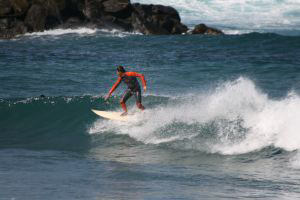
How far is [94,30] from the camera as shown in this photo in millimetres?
39781

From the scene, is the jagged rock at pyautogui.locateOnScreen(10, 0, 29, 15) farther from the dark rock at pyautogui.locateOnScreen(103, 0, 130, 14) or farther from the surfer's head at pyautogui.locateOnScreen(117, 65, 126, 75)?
the surfer's head at pyautogui.locateOnScreen(117, 65, 126, 75)

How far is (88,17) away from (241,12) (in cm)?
2918

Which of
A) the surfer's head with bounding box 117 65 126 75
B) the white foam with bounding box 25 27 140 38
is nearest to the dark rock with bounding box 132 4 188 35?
the white foam with bounding box 25 27 140 38

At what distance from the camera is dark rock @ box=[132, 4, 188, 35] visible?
132 feet

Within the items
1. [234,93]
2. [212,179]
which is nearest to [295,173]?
[212,179]

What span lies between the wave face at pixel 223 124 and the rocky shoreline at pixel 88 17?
21.9 metres

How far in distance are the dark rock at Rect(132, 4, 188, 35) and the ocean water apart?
20.8 ft

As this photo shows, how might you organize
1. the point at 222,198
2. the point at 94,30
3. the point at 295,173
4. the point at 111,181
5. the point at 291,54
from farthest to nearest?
1. the point at 94,30
2. the point at 291,54
3. the point at 295,173
4. the point at 111,181
5. the point at 222,198

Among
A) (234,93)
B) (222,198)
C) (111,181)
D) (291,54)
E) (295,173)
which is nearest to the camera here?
(222,198)

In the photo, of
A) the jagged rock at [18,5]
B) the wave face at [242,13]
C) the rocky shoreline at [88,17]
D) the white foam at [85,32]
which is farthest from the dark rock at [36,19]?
the wave face at [242,13]

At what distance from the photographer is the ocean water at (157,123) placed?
10727mm

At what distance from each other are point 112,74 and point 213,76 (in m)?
4.54

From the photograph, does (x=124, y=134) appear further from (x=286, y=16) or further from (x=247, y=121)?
(x=286, y=16)

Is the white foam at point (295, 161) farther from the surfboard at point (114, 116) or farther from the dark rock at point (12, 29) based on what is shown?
the dark rock at point (12, 29)
